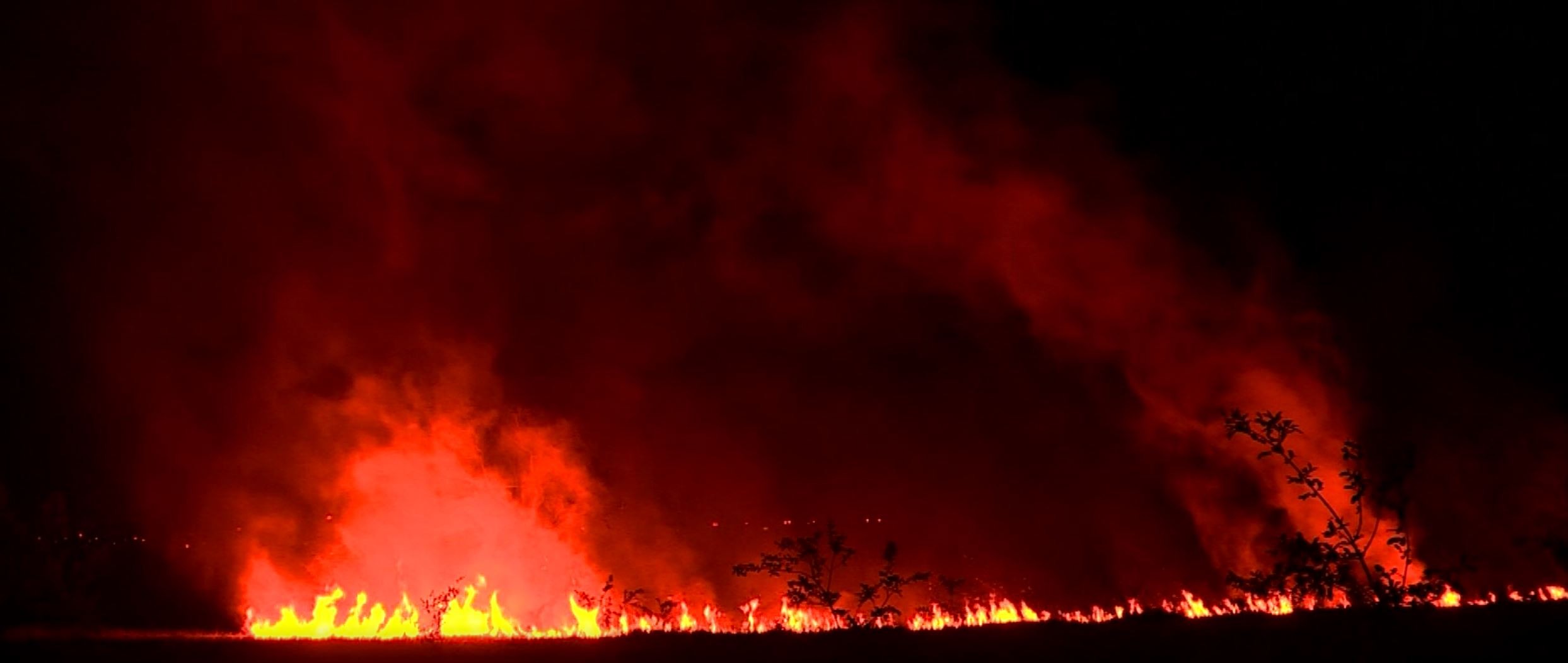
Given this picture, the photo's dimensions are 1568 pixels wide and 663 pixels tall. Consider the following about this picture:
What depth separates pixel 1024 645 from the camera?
28.3 ft

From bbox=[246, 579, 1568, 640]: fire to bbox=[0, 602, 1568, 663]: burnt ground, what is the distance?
44.8 inches

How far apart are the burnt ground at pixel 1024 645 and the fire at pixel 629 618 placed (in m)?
1.14

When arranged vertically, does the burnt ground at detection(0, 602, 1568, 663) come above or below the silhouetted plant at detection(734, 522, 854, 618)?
below

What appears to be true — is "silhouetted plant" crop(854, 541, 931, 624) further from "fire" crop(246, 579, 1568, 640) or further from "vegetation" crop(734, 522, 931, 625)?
"fire" crop(246, 579, 1568, 640)

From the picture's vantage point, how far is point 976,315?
1628cm

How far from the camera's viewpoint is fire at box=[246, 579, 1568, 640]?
436 inches

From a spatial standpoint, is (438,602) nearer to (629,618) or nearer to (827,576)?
(629,618)

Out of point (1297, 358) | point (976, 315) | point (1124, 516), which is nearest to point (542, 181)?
point (976, 315)

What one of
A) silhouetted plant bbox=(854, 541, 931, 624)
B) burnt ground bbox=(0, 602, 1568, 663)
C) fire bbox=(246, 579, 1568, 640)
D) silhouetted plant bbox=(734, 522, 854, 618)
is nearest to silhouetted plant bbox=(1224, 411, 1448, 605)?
fire bbox=(246, 579, 1568, 640)

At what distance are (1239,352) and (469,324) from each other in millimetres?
11346

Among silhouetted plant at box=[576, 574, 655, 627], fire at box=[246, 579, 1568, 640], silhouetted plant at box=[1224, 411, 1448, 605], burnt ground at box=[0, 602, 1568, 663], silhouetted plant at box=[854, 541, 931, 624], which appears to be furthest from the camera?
silhouetted plant at box=[576, 574, 655, 627]

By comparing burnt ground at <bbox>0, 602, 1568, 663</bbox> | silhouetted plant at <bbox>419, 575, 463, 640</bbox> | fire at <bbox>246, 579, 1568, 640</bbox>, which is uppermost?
silhouetted plant at <bbox>419, 575, 463, 640</bbox>

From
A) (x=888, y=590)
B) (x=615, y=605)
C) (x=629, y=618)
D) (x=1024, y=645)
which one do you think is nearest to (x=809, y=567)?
(x=888, y=590)

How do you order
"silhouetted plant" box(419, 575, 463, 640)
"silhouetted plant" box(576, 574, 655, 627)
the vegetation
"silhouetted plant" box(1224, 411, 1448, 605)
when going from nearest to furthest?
"silhouetted plant" box(1224, 411, 1448, 605) → the vegetation → "silhouetted plant" box(419, 575, 463, 640) → "silhouetted plant" box(576, 574, 655, 627)
